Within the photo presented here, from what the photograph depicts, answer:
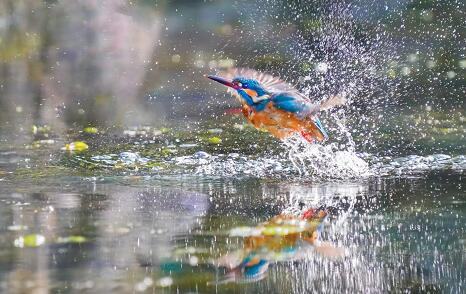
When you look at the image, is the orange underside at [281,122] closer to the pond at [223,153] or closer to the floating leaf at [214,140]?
the pond at [223,153]

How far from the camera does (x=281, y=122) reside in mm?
6117

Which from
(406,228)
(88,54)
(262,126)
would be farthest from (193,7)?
(406,228)

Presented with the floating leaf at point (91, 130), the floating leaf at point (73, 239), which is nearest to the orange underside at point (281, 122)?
the floating leaf at point (73, 239)

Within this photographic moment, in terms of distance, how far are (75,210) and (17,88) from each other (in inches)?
260

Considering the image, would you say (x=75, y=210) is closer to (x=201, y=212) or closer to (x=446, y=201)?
(x=201, y=212)

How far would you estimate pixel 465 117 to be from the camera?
29.2ft

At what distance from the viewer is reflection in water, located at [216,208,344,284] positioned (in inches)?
146

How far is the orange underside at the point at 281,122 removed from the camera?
6078 millimetres

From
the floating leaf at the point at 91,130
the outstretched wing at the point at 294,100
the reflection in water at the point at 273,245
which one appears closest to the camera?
the reflection in water at the point at 273,245

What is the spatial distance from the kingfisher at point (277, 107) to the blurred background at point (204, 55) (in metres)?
2.97

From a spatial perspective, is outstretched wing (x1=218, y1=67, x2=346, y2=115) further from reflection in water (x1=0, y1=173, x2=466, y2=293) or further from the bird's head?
reflection in water (x1=0, y1=173, x2=466, y2=293)

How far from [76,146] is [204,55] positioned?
446 centimetres

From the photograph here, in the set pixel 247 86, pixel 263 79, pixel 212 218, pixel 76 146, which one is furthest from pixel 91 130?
pixel 212 218

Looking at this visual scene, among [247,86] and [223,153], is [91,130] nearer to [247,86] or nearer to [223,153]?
[223,153]
